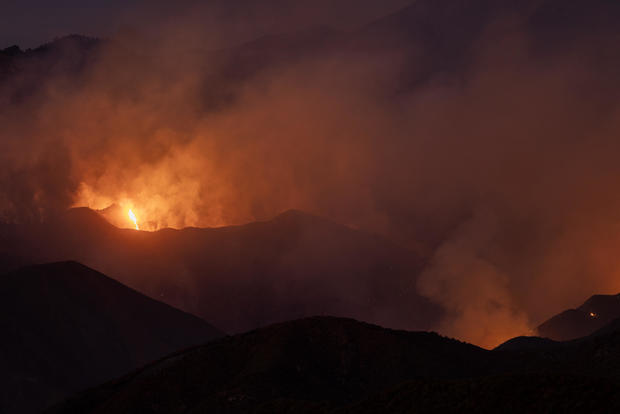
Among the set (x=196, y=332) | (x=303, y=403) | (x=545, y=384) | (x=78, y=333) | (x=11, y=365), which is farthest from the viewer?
(x=196, y=332)

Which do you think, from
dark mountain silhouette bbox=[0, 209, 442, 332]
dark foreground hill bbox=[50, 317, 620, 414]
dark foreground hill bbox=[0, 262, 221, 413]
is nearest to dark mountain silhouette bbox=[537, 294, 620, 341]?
dark mountain silhouette bbox=[0, 209, 442, 332]

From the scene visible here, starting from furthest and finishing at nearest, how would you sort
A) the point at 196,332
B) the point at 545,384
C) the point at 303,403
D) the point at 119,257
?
the point at 119,257, the point at 196,332, the point at 303,403, the point at 545,384

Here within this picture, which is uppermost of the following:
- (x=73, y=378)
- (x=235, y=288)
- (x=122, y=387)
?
(x=235, y=288)

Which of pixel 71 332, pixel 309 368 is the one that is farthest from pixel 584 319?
pixel 309 368

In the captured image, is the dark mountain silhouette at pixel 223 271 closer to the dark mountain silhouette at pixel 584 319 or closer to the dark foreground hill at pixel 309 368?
the dark mountain silhouette at pixel 584 319

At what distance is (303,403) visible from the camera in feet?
165

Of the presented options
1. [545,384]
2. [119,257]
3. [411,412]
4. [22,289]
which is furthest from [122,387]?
[119,257]

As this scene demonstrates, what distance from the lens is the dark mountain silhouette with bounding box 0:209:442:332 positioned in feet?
539

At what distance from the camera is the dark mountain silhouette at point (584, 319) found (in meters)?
158

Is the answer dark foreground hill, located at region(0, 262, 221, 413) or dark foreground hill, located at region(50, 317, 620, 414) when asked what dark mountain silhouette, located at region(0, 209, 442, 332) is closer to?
dark foreground hill, located at region(0, 262, 221, 413)

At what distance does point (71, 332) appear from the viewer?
114 meters

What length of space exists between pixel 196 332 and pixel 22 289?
32195 millimetres

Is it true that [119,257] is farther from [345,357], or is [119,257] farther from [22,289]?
[345,357]

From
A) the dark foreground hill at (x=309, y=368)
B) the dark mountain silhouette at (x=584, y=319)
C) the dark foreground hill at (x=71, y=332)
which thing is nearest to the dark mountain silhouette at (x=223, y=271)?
the dark foreground hill at (x=71, y=332)
